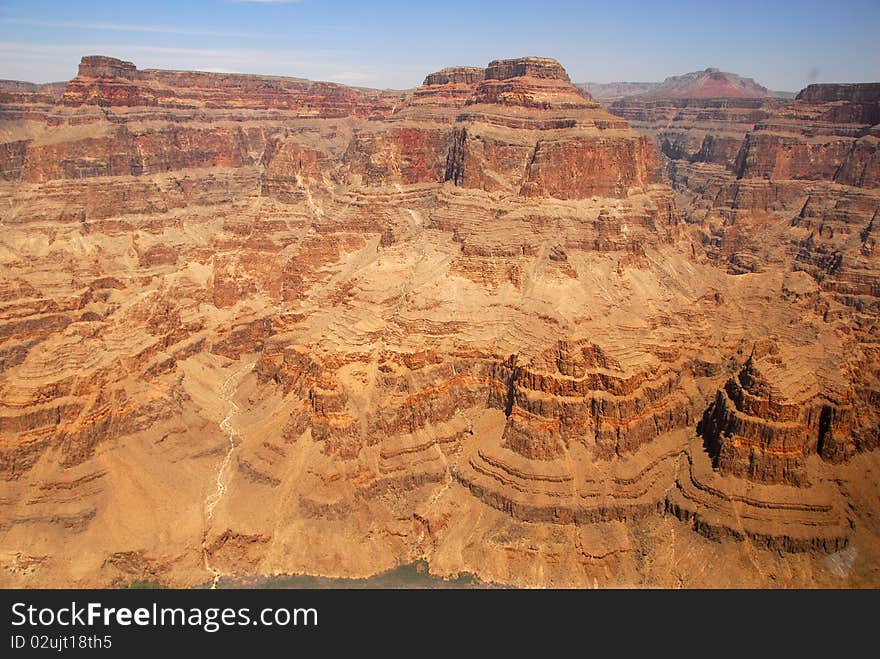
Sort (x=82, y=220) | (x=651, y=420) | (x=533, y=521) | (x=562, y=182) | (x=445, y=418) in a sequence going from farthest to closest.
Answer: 1. (x=82, y=220)
2. (x=562, y=182)
3. (x=445, y=418)
4. (x=651, y=420)
5. (x=533, y=521)

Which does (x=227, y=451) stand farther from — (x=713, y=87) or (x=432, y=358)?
(x=713, y=87)

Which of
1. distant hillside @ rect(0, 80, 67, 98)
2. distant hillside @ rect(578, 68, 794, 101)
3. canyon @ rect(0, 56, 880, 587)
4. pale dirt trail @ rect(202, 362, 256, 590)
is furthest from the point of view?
distant hillside @ rect(578, 68, 794, 101)

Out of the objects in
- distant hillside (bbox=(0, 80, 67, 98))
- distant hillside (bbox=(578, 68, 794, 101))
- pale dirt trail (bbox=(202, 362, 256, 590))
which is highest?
distant hillside (bbox=(578, 68, 794, 101))

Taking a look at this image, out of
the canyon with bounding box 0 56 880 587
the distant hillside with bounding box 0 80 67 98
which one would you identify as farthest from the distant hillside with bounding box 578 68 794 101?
the distant hillside with bounding box 0 80 67 98

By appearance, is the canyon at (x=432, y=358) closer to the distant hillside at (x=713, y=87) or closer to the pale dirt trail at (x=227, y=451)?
the pale dirt trail at (x=227, y=451)

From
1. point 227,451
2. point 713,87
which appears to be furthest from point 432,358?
point 713,87

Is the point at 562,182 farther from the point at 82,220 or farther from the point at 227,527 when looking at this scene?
the point at 82,220

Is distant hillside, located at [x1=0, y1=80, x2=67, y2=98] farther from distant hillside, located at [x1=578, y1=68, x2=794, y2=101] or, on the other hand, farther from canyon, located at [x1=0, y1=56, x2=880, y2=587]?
distant hillside, located at [x1=578, y1=68, x2=794, y2=101]

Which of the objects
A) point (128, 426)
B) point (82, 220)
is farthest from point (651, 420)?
point (82, 220)
